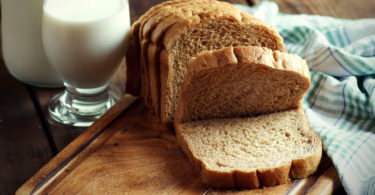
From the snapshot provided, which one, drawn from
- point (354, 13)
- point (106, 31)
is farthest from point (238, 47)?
point (354, 13)

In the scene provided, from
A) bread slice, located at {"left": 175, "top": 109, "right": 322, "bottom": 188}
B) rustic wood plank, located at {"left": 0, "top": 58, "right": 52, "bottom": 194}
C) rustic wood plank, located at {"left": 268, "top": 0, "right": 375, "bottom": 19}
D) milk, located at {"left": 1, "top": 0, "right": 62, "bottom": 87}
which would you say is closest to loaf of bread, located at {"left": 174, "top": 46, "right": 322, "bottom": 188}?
bread slice, located at {"left": 175, "top": 109, "right": 322, "bottom": 188}

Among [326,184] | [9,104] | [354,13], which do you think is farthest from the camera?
[354,13]

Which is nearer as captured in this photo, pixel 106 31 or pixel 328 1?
pixel 106 31

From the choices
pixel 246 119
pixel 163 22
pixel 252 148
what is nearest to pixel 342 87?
pixel 246 119

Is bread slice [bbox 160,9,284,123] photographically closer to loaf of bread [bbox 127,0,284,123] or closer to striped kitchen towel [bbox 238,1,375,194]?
loaf of bread [bbox 127,0,284,123]

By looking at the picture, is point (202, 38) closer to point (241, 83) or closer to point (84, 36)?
point (241, 83)

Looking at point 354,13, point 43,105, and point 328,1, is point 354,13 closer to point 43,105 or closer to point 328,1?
point 328,1

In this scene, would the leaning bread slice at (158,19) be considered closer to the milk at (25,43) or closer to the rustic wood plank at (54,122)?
the rustic wood plank at (54,122)
